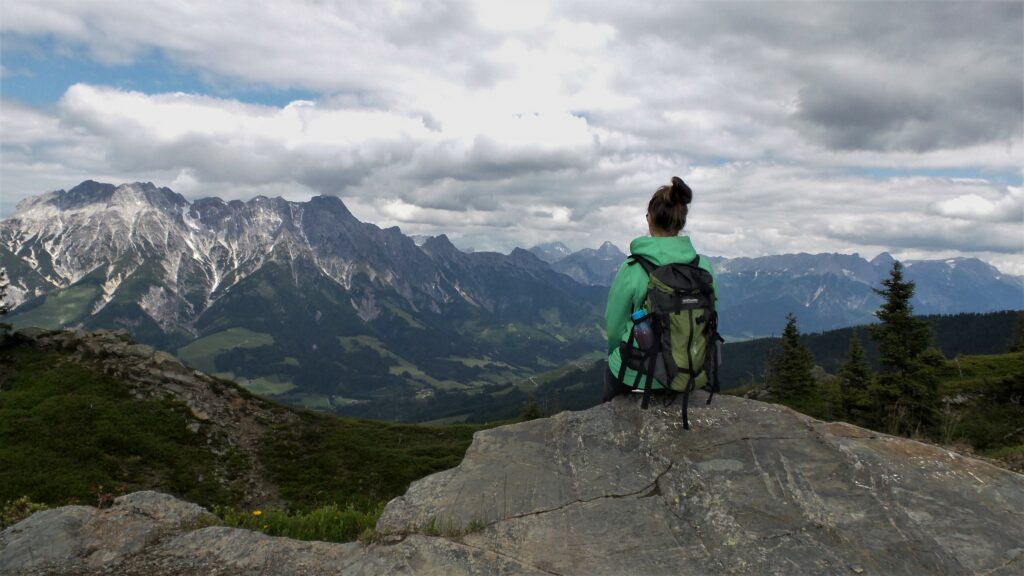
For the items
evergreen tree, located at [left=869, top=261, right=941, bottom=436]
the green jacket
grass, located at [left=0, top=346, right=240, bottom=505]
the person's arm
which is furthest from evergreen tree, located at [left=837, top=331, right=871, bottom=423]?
grass, located at [left=0, top=346, right=240, bottom=505]

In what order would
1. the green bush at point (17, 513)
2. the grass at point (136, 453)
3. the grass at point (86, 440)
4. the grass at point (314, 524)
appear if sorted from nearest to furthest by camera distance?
the grass at point (314, 524), the green bush at point (17, 513), the grass at point (86, 440), the grass at point (136, 453)

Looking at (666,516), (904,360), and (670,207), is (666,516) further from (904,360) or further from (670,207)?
(904,360)

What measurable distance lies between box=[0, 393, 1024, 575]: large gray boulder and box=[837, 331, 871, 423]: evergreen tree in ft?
136

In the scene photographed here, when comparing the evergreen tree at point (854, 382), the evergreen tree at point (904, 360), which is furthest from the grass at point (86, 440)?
the evergreen tree at point (854, 382)

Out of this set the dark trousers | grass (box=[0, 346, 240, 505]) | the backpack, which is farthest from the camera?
grass (box=[0, 346, 240, 505])

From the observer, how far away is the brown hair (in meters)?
8.68

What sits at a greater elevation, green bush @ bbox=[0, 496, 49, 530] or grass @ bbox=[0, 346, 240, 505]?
green bush @ bbox=[0, 496, 49, 530]

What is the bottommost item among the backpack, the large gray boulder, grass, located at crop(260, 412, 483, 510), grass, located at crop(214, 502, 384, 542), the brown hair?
grass, located at crop(260, 412, 483, 510)

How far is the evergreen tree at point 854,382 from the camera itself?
4297 cm

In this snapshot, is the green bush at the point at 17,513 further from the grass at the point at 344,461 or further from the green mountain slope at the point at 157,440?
the grass at the point at 344,461

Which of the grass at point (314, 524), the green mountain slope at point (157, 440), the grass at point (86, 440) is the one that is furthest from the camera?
the green mountain slope at point (157, 440)

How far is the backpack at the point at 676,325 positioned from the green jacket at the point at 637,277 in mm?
133

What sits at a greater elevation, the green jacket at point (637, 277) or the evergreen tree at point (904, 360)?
the green jacket at point (637, 277)

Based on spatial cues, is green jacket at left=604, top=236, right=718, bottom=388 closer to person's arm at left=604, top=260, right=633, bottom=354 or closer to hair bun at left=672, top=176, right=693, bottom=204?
person's arm at left=604, top=260, right=633, bottom=354
